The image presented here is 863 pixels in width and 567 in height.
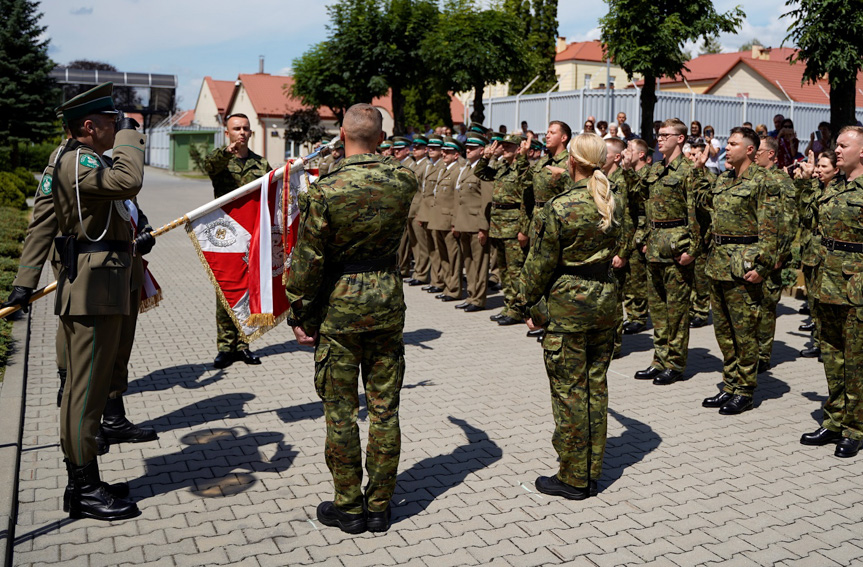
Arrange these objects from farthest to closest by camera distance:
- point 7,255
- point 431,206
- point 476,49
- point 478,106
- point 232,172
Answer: point 478,106
point 476,49
point 7,255
point 431,206
point 232,172

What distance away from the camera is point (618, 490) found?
16.7 feet

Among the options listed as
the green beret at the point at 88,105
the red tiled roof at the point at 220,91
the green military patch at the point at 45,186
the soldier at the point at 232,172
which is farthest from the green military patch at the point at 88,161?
the red tiled roof at the point at 220,91

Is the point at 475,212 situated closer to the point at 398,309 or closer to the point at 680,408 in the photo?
the point at 680,408

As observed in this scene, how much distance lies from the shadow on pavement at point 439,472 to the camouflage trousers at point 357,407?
0.33 meters

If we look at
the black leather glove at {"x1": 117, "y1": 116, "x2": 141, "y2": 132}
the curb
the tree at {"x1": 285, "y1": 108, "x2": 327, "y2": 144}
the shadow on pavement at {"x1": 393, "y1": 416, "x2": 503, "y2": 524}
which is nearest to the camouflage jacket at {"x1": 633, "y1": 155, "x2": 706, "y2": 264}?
the shadow on pavement at {"x1": 393, "y1": 416, "x2": 503, "y2": 524}

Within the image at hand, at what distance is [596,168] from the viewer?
4.93m

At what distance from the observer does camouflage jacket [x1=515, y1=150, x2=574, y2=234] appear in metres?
8.30

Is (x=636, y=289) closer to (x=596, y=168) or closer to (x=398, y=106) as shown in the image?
(x=596, y=168)

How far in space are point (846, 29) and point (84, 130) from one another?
13985 mm

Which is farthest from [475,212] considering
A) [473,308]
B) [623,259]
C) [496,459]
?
[496,459]

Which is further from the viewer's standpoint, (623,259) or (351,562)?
(623,259)

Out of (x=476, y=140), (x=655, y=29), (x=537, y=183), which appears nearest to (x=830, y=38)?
(x=655, y=29)

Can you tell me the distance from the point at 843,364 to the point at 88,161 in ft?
17.0

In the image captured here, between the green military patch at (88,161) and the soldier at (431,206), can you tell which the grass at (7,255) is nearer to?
the green military patch at (88,161)
